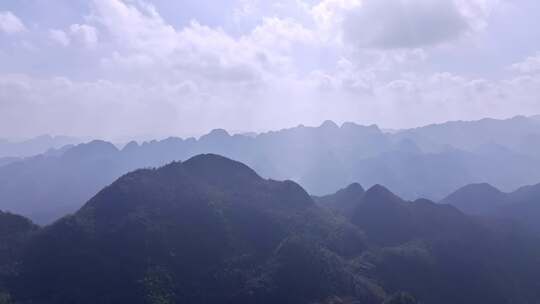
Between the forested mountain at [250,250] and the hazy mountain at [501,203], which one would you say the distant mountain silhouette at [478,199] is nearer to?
the hazy mountain at [501,203]

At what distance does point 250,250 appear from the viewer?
7038 cm

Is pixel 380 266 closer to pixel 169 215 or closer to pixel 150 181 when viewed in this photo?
pixel 169 215

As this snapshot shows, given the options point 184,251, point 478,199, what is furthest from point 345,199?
point 184,251

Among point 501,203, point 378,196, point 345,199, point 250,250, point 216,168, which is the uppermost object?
point 216,168

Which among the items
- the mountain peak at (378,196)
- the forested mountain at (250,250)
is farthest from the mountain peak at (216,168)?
the mountain peak at (378,196)

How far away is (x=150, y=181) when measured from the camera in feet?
→ 265

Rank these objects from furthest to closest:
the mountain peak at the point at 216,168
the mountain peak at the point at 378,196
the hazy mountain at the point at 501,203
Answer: the hazy mountain at the point at 501,203 → the mountain peak at the point at 378,196 → the mountain peak at the point at 216,168

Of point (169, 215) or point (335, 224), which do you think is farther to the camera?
point (335, 224)

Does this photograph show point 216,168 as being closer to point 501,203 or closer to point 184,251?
point 184,251

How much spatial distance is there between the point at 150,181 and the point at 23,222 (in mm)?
21319

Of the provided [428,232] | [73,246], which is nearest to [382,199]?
[428,232]

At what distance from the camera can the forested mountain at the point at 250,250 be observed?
5959cm

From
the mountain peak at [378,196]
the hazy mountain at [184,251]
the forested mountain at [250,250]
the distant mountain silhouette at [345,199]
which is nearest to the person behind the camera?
the hazy mountain at [184,251]

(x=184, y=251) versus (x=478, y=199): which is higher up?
(x=478, y=199)
